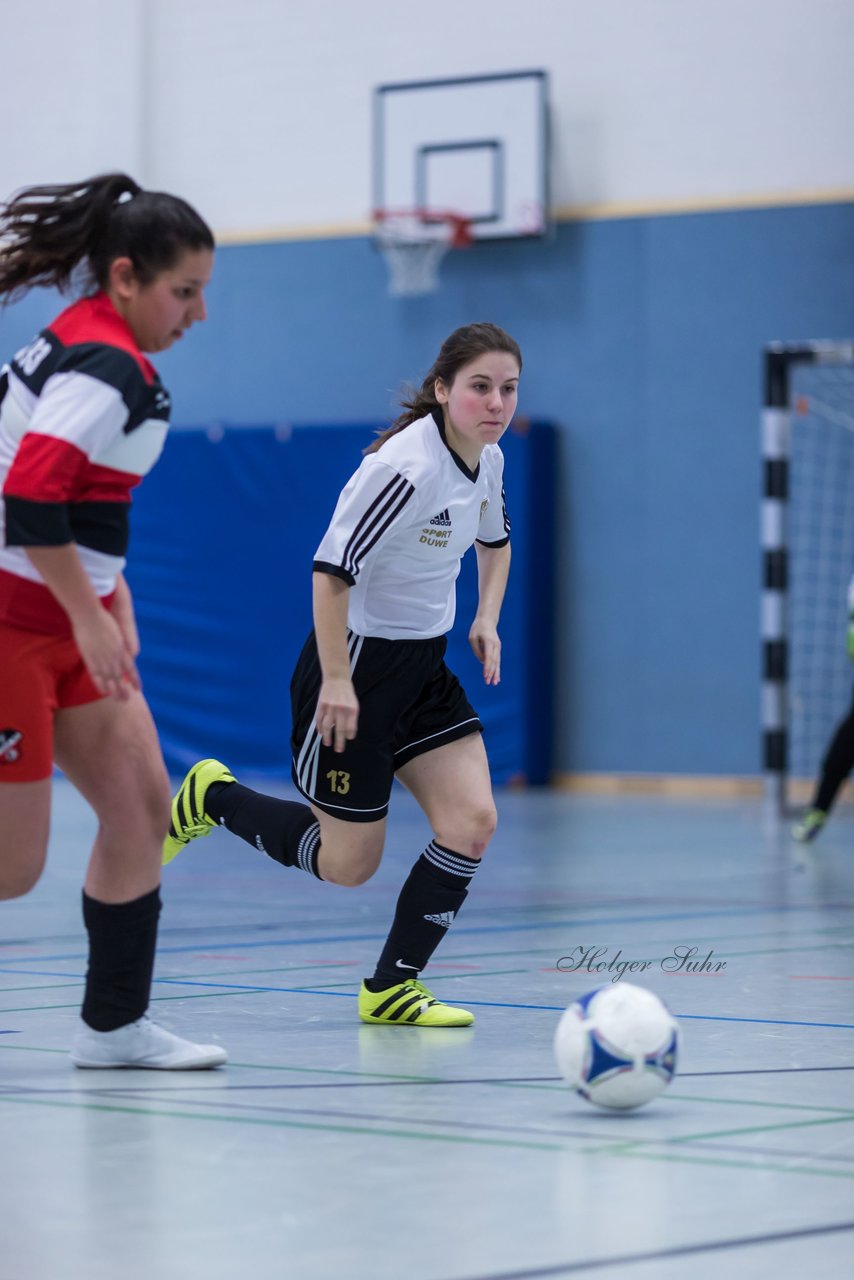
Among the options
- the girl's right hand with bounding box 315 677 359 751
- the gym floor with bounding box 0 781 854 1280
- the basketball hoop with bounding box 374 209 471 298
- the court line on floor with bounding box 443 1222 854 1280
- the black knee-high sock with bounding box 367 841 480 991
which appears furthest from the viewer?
the basketball hoop with bounding box 374 209 471 298

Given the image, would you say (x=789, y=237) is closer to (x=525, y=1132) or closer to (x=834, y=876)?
(x=834, y=876)

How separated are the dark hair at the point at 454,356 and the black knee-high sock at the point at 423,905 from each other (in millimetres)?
1044

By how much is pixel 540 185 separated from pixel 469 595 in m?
3.27

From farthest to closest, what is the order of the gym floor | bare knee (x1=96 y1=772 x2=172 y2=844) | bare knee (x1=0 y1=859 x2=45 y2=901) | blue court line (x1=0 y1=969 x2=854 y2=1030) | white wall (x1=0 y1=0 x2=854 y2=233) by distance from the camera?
white wall (x1=0 y1=0 x2=854 y2=233), blue court line (x1=0 y1=969 x2=854 y2=1030), bare knee (x1=96 y1=772 x2=172 y2=844), bare knee (x1=0 y1=859 x2=45 y2=901), the gym floor

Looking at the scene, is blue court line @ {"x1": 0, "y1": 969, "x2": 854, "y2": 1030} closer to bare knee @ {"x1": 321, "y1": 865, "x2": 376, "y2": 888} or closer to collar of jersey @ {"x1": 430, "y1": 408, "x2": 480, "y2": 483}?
bare knee @ {"x1": 321, "y1": 865, "x2": 376, "y2": 888}

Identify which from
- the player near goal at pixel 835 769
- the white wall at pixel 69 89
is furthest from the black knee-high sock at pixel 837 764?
the white wall at pixel 69 89

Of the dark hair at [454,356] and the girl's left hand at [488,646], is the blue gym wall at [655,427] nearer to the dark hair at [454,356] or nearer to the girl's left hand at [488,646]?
the girl's left hand at [488,646]

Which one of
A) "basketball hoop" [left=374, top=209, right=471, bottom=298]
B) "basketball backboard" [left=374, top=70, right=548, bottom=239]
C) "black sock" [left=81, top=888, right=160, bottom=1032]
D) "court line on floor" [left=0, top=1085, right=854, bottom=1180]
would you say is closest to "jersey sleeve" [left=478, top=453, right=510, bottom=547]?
"black sock" [left=81, top=888, right=160, bottom=1032]

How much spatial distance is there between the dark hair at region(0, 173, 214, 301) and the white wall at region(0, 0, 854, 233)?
1229cm

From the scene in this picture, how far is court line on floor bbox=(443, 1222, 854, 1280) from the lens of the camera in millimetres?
2701

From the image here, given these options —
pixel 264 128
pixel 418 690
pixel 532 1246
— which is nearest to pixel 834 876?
pixel 418 690

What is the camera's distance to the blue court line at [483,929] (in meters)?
6.62

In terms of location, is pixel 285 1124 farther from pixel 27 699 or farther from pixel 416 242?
pixel 416 242

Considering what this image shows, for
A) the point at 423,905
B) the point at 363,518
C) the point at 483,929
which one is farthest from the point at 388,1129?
the point at 483,929
